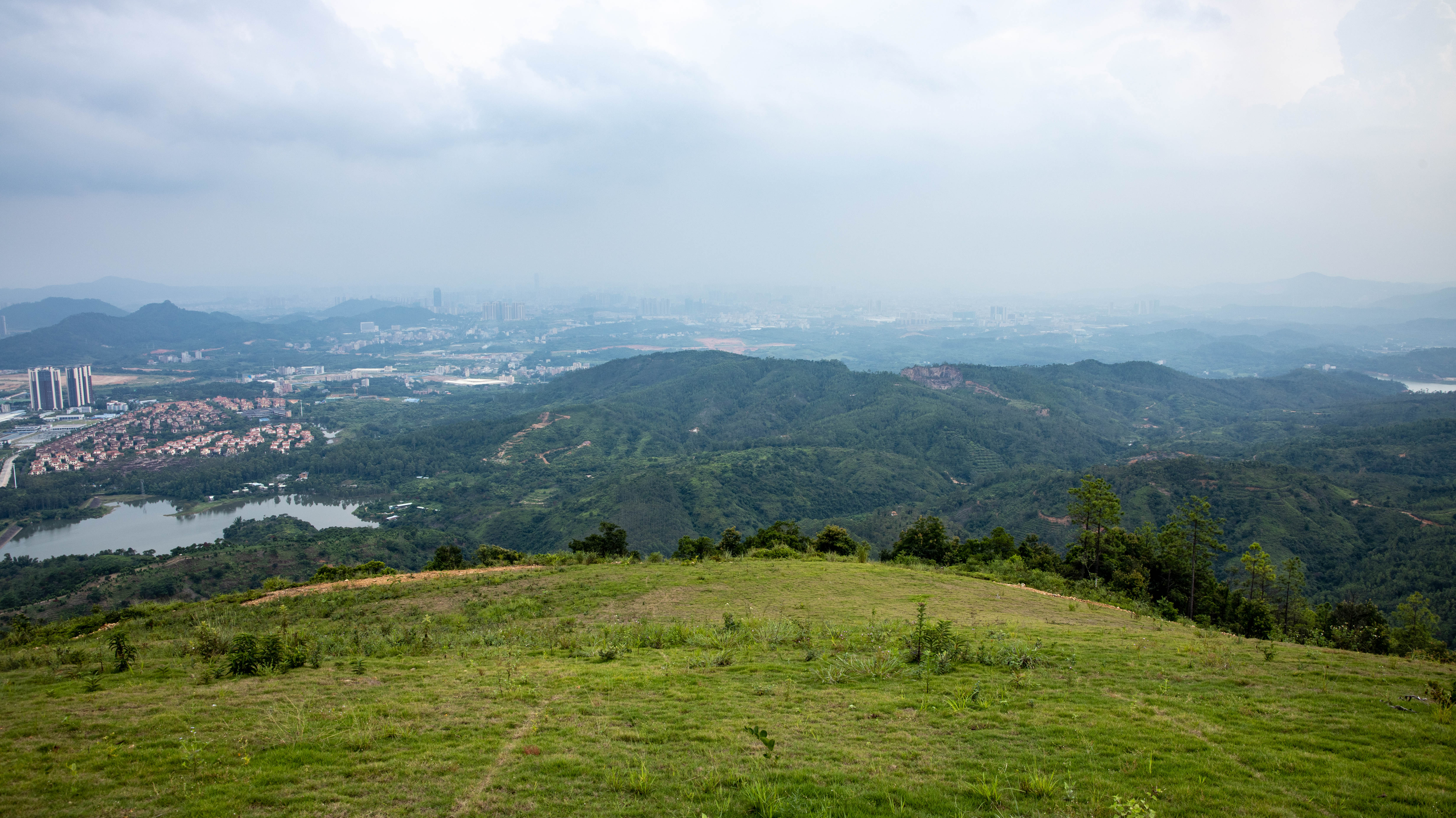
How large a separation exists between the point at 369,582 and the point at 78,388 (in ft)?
601

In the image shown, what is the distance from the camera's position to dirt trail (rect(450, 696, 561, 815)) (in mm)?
6438

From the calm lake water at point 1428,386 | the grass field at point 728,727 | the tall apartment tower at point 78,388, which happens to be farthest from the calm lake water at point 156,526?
the calm lake water at point 1428,386

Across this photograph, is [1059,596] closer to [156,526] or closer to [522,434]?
[522,434]

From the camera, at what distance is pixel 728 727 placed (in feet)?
28.6

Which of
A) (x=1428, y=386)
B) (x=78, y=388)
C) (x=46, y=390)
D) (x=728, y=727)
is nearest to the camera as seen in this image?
(x=728, y=727)

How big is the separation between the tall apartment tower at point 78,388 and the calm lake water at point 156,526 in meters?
88.5

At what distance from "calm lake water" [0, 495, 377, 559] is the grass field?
76.4 m

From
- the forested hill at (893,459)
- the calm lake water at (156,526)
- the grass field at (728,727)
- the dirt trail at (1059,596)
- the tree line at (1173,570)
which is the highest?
the grass field at (728,727)

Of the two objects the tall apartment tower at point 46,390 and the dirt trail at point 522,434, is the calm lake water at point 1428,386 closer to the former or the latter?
the dirt trail at point 522,434

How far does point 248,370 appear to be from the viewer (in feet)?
625

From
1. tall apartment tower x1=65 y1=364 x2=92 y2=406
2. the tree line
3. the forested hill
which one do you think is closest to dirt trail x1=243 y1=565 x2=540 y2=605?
the tree line

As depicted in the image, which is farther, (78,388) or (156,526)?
(78,388)

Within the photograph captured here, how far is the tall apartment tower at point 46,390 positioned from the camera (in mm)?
134500

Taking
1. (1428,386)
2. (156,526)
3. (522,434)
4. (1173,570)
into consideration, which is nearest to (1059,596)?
(1173,570)
